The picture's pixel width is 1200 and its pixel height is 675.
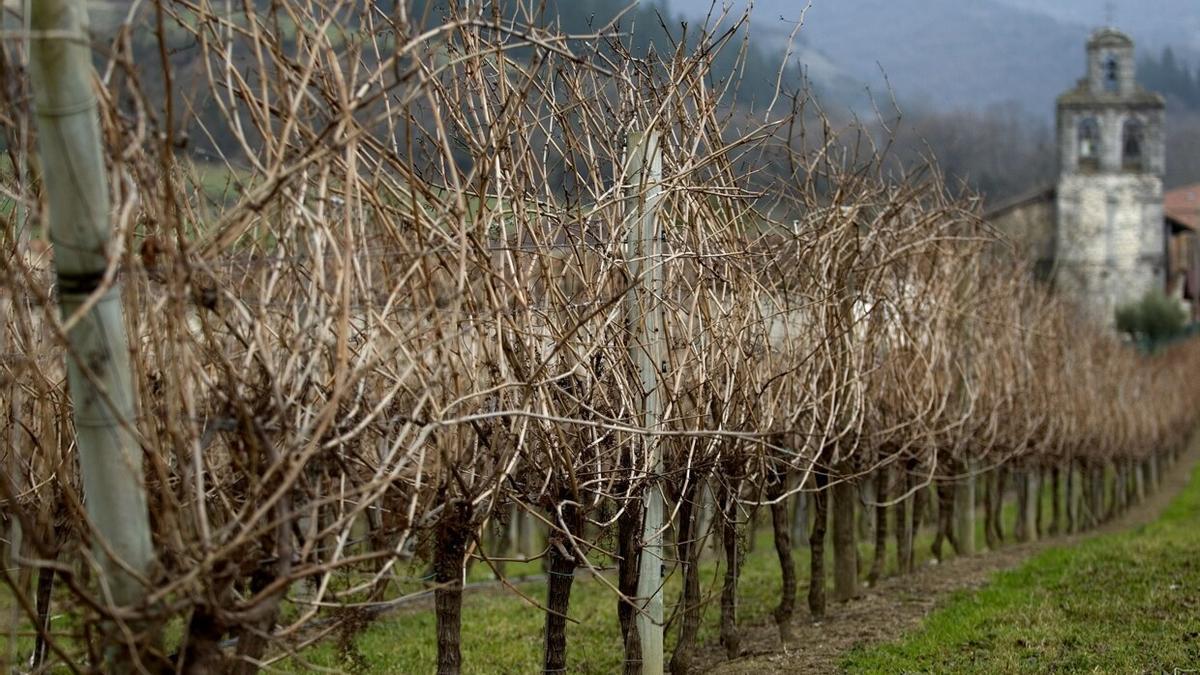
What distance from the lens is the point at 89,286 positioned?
11.8 ft

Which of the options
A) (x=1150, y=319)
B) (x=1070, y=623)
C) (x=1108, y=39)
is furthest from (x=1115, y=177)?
(x=1070, y=623)

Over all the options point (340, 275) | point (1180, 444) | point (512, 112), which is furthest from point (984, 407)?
point (1180, 444)

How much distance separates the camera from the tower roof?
5569cm

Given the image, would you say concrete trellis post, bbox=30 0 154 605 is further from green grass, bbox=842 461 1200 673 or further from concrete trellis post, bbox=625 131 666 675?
green grass, bbox=842 461 1200 673

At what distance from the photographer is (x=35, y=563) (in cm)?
309

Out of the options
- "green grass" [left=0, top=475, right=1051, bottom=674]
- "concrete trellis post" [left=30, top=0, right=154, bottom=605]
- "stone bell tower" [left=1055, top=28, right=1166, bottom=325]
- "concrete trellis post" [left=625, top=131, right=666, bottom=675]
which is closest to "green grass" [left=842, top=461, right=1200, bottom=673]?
"green grass" [left=0, top=475, right=1051, bottom=674]

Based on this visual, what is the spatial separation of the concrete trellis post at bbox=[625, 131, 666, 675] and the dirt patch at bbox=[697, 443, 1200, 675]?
1.11m

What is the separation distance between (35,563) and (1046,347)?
15.0 metres

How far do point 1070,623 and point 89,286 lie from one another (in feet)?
22.8

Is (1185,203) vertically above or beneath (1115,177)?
above

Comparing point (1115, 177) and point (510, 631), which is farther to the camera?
point (1115, 177)

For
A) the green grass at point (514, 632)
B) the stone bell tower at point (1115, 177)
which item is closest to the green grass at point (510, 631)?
the green grass at point (514, 632)

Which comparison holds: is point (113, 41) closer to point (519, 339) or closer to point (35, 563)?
point (35, 563)

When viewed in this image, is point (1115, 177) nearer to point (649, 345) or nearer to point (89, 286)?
point (649, 345)
